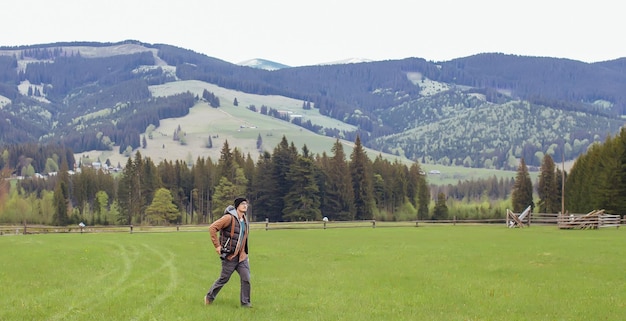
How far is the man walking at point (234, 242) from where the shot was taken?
1881 cm

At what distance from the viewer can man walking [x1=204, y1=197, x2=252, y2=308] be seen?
18.8 metres

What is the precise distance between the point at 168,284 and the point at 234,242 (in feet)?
20.5

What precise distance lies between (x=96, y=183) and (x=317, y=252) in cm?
12351

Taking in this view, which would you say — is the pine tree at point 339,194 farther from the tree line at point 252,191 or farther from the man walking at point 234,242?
the man walking at point 234,242

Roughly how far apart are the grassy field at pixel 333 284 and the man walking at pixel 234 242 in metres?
0.82

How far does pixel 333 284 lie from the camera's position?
2466 centimetres

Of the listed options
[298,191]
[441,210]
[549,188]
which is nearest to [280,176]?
[298,191]

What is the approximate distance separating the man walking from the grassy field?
2.70ft

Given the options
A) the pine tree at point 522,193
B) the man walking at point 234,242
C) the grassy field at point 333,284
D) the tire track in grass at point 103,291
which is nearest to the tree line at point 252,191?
the pine tree at point 522,193

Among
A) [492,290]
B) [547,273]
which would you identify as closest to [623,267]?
[547,273]

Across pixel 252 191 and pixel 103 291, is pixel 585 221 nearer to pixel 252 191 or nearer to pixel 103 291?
pixel 103 291

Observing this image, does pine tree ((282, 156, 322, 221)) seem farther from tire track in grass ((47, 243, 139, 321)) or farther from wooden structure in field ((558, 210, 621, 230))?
tire track in grass ((47, 243, 139, 321))

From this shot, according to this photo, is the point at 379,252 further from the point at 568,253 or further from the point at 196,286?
the point at 196,286

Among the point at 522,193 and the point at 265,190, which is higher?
the point at 265,190
